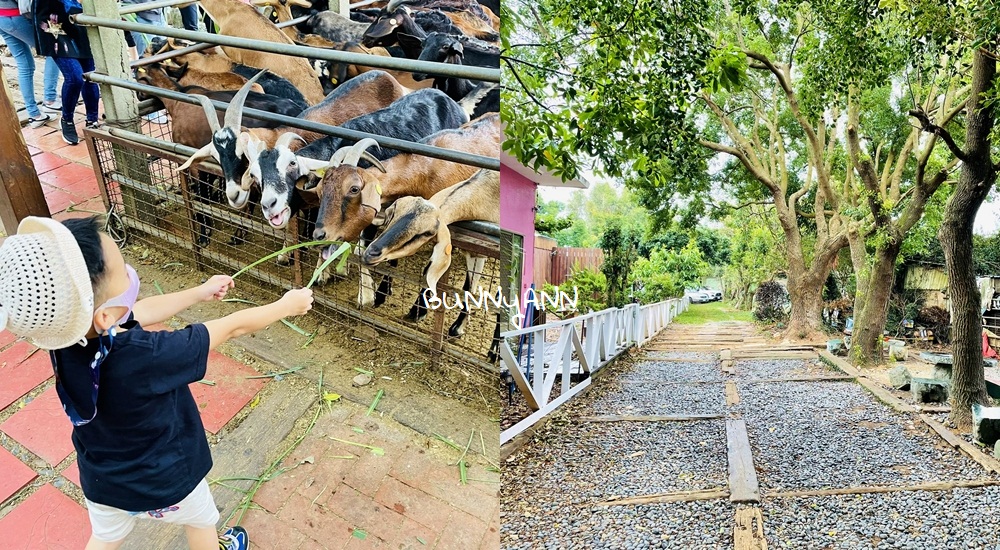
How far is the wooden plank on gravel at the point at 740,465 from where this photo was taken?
2.09 metres

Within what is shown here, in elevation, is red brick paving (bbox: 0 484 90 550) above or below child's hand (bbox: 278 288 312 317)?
below

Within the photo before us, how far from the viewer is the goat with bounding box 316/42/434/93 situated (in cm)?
267

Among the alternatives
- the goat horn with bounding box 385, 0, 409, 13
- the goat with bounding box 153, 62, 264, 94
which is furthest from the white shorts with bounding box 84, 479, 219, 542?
the goat horn with bounding box 385, 0, 409, 13

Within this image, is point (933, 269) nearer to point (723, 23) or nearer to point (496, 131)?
point (723, 23)

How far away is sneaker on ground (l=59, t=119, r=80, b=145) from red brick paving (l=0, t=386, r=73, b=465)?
6.68 feet

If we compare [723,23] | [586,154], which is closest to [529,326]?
[586,154]

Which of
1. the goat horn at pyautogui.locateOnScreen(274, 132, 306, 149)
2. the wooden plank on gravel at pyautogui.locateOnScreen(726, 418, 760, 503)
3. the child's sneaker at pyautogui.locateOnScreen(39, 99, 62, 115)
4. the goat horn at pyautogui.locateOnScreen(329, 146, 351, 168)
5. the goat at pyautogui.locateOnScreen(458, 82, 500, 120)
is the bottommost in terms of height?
the wooden plank on gravel at pyautogui.locateOnScreen(726, 418, 760, 503)

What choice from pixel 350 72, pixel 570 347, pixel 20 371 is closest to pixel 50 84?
pixel 350 72

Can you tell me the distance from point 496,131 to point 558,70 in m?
0.34

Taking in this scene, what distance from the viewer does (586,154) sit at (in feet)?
5.58

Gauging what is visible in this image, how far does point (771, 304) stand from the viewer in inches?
226

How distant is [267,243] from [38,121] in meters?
2.10

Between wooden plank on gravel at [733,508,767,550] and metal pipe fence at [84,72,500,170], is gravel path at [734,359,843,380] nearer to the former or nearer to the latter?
wooden plank on gravel at [733,508,767,550]

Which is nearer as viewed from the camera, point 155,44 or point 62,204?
point 62,204
